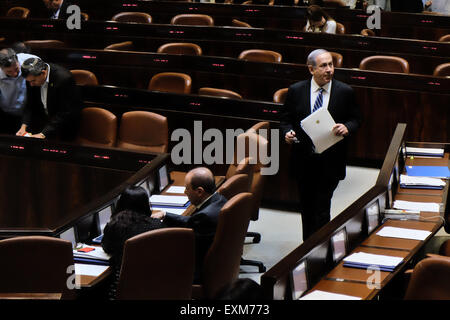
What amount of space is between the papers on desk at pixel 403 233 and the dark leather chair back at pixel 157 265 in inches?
48.5

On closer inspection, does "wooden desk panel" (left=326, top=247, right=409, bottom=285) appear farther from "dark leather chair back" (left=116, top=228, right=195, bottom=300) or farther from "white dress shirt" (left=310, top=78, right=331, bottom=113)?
"white dress shirt" (left=310, top=78, right=331, bottom=113)

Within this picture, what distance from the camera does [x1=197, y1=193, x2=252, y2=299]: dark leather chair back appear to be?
4223 mm

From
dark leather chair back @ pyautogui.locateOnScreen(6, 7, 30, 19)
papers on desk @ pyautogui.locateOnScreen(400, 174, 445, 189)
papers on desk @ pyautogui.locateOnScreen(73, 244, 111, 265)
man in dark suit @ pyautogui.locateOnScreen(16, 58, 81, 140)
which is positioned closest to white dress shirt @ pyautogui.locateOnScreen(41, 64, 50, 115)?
man in dark suit @ pyautogui.locateOnScreen(16, 58, 81, 140)

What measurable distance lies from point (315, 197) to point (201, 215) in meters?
1.15

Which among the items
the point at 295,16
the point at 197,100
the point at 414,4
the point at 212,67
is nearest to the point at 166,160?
the point at 197,100

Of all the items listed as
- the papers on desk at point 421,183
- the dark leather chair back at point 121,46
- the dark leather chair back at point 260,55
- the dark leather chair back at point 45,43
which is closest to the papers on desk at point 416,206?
the papers on desk at point 421,183

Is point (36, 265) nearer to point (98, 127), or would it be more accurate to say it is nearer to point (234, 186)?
point (234, 186)

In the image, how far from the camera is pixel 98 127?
640 centimetres

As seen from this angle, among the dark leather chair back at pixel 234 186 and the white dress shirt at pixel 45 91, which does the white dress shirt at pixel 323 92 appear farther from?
the white dress shirt at pixel 45 91

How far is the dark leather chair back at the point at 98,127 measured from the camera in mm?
6336

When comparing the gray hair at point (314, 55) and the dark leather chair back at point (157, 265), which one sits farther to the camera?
the gray hair at point (314, 55)

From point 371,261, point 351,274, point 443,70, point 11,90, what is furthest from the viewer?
point 443,70

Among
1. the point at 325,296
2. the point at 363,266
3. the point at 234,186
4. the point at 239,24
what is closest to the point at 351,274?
the point at 363,266
